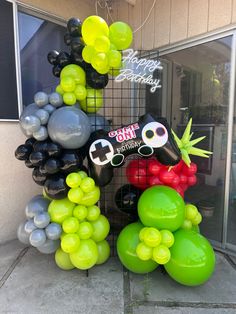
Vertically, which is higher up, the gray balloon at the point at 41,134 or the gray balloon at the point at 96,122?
the gray balloon at the point at 96,122

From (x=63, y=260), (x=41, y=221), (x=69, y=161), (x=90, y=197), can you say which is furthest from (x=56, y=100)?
(x=63, y=260)

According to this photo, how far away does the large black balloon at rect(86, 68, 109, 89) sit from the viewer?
221 cm

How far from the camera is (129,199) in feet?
7.82

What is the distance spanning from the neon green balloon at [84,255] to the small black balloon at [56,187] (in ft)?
1.48

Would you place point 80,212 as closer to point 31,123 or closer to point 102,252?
point 102,252

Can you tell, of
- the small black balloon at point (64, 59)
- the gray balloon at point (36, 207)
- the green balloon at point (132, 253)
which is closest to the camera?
the green balloon at point (132, 253)

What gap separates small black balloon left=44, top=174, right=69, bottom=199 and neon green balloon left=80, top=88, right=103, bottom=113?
71 cm

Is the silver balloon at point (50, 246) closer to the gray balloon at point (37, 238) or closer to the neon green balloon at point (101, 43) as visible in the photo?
the gray balloon at point (37, 238)

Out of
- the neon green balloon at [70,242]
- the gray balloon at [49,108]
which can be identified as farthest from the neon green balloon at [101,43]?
the neon green balloon at [70,242]

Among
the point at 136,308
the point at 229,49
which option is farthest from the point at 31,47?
the point at 136,308

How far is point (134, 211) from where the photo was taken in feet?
7.97

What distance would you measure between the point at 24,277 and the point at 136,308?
1.04 meters

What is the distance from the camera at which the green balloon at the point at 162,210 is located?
193 centimetres

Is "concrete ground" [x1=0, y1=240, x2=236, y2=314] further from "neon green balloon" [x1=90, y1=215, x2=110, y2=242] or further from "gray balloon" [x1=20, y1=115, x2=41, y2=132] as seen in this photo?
"gray balloon" [x1=20, y1=115, x2=41, y2=132]
